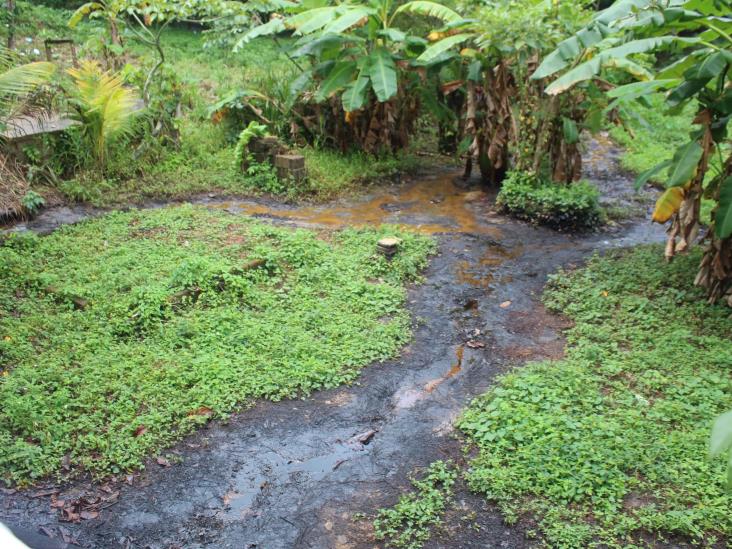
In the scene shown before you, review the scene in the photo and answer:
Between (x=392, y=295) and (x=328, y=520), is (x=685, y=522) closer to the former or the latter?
(x=328, y=520)

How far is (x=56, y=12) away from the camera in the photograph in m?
16.8

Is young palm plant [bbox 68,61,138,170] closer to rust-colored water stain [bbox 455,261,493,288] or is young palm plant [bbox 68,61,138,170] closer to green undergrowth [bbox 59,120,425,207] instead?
green undergrowth [bbox 59,120,425,207]

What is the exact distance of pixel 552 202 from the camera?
27.7ft

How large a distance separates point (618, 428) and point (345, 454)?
1.88m

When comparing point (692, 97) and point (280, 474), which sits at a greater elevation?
point (692, 97)

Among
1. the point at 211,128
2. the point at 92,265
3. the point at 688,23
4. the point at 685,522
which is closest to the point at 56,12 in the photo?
the point at 211,128

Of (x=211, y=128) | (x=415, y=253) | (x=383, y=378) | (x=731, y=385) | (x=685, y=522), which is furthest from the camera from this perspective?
(x=211, y=128)

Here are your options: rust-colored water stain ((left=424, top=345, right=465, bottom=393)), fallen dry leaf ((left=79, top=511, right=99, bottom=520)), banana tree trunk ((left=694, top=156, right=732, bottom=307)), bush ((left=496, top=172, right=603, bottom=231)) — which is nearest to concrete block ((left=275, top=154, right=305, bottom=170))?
bush ((left=496, top=172, right=603, bottom=231))

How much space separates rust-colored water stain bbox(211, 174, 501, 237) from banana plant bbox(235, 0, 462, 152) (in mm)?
1516

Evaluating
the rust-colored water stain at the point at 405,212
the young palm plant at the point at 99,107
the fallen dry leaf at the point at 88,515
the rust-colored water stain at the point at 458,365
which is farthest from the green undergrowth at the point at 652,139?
the fallen dry leaf at the point at 88,515

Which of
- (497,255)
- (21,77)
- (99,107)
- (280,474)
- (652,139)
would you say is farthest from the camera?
(652,139)

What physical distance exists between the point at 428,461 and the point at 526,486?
0.69 metres

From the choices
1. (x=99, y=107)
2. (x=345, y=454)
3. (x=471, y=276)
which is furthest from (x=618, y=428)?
(x=99, y=107)

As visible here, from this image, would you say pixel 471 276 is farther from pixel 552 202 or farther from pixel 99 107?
pixel 99 107
